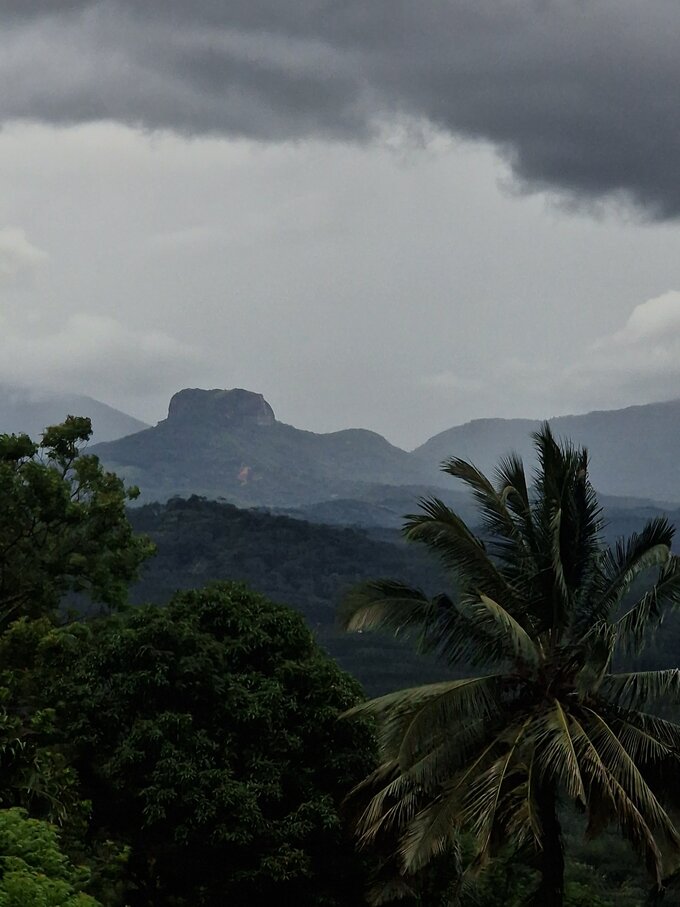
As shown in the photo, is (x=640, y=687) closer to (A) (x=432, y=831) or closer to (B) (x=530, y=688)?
(B) (x=530, y=688)

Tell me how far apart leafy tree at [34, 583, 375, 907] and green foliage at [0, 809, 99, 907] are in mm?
6147

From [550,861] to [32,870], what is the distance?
697 centimetres

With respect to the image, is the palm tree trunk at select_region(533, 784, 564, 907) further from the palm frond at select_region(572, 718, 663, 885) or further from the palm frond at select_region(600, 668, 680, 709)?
the palm frond at select_region(600, 668, 680, 709)

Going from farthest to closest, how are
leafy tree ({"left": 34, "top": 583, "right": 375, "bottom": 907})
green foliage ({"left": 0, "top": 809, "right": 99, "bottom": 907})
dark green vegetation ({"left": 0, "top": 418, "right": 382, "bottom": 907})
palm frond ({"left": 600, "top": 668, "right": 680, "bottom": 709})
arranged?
leafy tree ({"left": 34, "top": 583, "right": 375, "bottom": 907})
dark green vegetation ({"left": 0, "top": 418, "right": 382, "bottom": 907})
palm frond ({"left": 600, "top": 668, "right": 680, "bottom": 709})
green foliage ({"left": 0, "top": 809, "right": 99, "bottom": 907})

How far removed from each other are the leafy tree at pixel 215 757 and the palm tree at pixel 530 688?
292cm

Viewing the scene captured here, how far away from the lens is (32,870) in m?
11.0

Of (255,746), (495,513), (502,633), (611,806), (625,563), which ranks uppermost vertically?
(495,513)

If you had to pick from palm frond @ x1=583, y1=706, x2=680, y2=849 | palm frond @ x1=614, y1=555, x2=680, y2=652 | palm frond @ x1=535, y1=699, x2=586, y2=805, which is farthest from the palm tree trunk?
palm frond @ x1=614, y1=555, x2=680, y2=652

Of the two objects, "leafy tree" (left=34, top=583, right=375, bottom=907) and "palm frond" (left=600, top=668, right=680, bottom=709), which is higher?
"palm frond" (left=600, top=668, right=680, bottom=709)

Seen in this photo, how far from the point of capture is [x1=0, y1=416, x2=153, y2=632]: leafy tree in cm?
2766

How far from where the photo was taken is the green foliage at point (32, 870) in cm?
977

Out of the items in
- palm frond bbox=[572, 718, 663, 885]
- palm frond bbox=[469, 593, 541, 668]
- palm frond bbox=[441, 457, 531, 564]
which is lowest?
palm frond bbox=[572, 718, 663, 885]

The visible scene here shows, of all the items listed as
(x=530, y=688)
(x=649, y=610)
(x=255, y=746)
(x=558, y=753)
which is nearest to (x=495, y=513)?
(x=530, y=688)

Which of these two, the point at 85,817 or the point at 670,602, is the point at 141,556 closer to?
the point at 85,817
